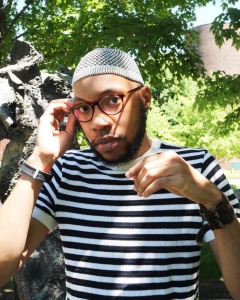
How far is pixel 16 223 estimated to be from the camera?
5.96 ft

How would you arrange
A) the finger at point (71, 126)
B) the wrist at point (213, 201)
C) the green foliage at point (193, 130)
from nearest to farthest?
the wrist at point (213, 201), the finger at point (71, 126), the green foliage at point (193, 130)

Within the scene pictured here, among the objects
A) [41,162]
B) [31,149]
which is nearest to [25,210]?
[41,162]

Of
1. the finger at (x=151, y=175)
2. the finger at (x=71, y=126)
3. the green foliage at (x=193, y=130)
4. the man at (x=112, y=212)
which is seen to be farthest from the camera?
the green foliage at (x=193, y=130)

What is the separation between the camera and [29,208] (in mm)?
1851

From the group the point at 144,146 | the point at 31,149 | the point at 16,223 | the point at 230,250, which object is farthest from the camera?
the point at 31,149

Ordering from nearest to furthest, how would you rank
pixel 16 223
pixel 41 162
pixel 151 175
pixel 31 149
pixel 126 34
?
pixel 151 175, pixel 16 223, pixel 41 162, pixel 31 149, pixel 126 34

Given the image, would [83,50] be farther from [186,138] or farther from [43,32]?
[186,138]

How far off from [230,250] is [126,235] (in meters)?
0.39

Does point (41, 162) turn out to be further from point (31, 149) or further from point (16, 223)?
point (31, 149)

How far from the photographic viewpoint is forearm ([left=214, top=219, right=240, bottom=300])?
164cm

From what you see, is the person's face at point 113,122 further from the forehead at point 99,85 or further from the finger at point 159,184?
the finger at point 159,184

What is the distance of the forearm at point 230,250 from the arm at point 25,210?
71 cm

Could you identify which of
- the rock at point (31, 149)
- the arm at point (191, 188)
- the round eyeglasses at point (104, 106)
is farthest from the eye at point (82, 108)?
the rock at point (31, 149)

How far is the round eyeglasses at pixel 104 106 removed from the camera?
1870 millimetres
